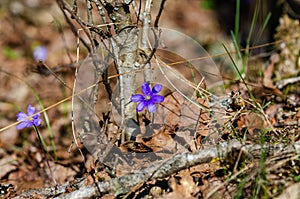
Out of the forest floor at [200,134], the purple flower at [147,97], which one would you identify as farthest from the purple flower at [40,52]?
the purple flower at [147,97]

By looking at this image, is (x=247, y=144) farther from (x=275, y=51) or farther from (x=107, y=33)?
(x=275, y=51)

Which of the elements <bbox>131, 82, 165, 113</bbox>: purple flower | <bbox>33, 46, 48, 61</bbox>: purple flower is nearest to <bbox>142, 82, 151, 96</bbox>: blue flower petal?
<bbox>131, 82, 165, 113</bbox>: purple flower

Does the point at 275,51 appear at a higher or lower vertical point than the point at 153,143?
higher

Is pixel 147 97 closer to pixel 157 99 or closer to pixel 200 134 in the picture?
pixel 157 99

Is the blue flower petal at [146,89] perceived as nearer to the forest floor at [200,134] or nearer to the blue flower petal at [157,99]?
the blue flower petal at [157,99]

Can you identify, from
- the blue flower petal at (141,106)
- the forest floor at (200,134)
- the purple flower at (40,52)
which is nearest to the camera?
the forest floor at (200,134)

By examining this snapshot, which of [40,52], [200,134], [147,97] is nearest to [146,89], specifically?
[147,97]

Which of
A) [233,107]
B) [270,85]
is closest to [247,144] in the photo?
[233,107]

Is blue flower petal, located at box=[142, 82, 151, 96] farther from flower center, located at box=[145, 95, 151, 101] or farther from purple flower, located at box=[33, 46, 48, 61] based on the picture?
purple flower, located at box=[33, 46, 48, 61]
